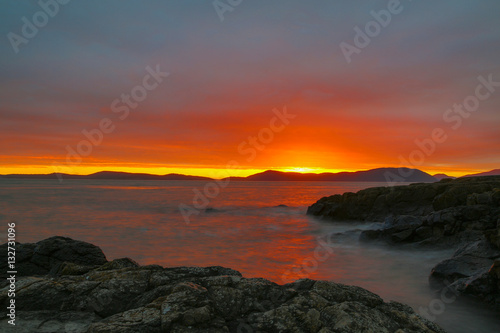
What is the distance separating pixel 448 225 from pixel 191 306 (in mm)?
17986

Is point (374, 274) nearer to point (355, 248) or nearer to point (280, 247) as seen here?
point (355, 248)

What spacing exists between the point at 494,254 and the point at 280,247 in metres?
13.9

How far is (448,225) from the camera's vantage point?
58.3 feet

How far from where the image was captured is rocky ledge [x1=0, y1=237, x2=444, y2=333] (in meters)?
4.34

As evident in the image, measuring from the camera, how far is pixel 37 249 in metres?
8.44

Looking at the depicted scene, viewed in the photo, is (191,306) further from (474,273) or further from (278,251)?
(278,251)

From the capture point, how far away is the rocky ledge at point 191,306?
14.3ft

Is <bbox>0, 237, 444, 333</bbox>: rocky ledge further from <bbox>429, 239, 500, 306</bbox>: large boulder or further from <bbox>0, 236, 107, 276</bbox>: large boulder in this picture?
<bbox>429, 239, 500, 306</bbox>: large boulder

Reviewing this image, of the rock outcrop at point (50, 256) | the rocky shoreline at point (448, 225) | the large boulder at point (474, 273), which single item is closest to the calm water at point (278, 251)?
the large boulder at point (474, 273)

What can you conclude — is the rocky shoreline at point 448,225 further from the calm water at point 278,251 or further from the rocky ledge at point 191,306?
the rocky ledge at point 191,306

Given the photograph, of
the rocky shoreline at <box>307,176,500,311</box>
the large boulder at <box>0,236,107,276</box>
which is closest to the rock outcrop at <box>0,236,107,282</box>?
the large boulder at <box>0,236,107,276</box>

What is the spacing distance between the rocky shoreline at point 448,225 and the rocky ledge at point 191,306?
725 centimetres

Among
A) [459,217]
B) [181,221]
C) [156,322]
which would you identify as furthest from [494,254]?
[181,221]

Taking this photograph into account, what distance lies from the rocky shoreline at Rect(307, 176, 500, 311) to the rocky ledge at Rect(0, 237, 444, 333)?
7.25 meters
